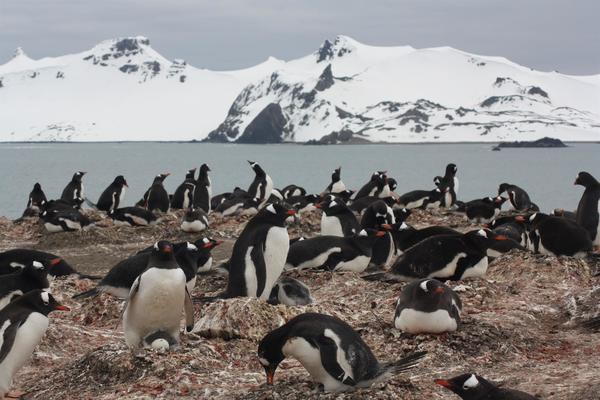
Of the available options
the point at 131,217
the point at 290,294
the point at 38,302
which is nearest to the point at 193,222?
the point at 131,217

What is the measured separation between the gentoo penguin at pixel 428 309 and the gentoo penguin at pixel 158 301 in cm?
184

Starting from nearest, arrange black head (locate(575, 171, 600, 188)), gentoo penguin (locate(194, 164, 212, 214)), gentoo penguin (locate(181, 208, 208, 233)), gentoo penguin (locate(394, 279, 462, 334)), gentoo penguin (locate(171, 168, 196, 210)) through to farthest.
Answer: gentoo penguin (locate(394, 279, 462, 334)) < black head (locate(575, 171, 600, 188)) < gentoo penguin (locate(181, 208, 208, 233)) < gentoo penguin (locate(194, 164, 212, 214)) < gentoo penguin (locate(171, 168, 196, 210))

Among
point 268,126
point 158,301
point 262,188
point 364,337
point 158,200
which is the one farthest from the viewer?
point 268,126

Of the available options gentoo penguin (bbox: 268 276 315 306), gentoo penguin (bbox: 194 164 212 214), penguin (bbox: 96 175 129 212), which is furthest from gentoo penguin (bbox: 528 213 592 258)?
penguin (bbox: 96 175 129 212)

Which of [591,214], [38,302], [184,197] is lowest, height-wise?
[184,197]

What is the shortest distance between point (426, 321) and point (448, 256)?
1837 mm

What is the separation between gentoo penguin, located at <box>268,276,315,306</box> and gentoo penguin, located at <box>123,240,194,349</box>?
5.38 feet

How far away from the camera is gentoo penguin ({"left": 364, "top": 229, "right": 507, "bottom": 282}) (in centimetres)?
862

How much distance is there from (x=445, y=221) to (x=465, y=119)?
156492 mm

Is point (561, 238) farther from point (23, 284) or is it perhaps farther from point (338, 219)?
point (23, 284)

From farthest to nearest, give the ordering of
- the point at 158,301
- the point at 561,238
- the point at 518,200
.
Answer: the point at 518,200 → the point at 561,238 → the point at 158,301

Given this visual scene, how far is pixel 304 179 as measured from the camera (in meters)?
56.7

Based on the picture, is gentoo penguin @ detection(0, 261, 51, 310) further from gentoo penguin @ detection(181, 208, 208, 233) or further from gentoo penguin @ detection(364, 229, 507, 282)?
gentoo penguin @ detection(181, 208, 208, 233)

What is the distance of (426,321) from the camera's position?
6910 mm
